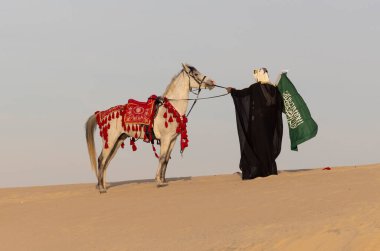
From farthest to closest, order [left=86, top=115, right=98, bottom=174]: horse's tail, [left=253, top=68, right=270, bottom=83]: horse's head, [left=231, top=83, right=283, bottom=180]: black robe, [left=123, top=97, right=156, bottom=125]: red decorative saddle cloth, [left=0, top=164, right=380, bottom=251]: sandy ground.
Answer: [left=86, top=115, right=98, bottom=174]: horse's tail < [left=253, top=68, right=270, bottom=83]: horse's head < [left=123, top=97, right=156, bottom=125]: red decorative saddle cloth < [left=231, top=83, right=283, bottom=180]: black robe < [left=0, top=164, right=380, bottom=251]: sandy ground

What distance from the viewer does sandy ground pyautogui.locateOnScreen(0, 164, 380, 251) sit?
22.6ft

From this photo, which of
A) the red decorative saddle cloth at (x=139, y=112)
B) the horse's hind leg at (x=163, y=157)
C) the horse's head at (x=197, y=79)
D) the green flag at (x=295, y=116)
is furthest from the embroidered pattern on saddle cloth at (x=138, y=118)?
the green flag at (x=295, y=116)

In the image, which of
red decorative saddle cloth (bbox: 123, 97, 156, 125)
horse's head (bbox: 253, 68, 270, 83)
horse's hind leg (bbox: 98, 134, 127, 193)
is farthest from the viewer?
horse's hind leg (bbox: 98, 134, 127, 193)

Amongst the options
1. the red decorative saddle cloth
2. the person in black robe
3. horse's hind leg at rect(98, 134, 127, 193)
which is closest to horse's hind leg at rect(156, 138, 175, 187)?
the red decorative saddle cloth

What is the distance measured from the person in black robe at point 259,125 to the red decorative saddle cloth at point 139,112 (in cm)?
180

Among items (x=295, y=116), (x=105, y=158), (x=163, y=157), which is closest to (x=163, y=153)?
(x=163, y=157)

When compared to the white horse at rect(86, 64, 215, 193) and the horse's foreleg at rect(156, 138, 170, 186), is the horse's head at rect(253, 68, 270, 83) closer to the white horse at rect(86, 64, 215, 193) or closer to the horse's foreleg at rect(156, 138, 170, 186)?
the white horse at rect(86, 64, 215, 193)

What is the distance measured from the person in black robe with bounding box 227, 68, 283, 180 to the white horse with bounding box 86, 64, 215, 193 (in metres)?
0.87

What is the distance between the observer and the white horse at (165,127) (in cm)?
1273

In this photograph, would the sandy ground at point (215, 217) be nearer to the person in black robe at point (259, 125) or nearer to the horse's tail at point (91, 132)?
the person in black robe at point (259, 125)

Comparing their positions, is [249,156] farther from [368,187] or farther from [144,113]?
[368,187]

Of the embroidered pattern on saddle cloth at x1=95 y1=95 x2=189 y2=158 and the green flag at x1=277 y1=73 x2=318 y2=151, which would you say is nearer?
the embroidered pattern on saddle cloth at x1=95 y1=95 x2=189 y2=158

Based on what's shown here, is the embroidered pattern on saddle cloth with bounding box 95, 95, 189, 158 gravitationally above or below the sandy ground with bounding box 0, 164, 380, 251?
above

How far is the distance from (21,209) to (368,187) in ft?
22.5
